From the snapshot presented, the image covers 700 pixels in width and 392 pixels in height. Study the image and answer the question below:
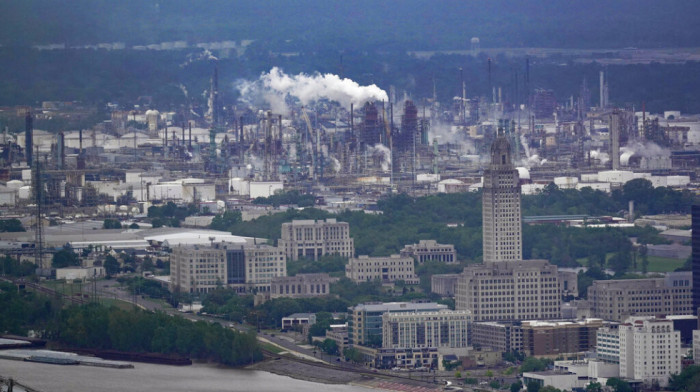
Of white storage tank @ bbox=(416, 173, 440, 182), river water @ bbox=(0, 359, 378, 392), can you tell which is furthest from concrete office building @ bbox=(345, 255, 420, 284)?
white storage tank @ bbox=(416, 173, 440, 182)

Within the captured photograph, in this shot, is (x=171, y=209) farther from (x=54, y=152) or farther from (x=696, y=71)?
(x=696, y=71)

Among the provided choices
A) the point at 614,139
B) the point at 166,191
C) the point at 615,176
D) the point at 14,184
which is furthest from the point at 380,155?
the point at 14,184

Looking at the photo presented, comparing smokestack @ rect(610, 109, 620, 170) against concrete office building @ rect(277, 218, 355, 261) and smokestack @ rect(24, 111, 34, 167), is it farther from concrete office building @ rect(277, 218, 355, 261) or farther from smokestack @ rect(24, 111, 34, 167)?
concrete office building @ rect(277, 218, 355, 261)

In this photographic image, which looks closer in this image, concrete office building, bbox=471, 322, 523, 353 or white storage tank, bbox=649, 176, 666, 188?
concrete office building, bbox=471, 322, 523, 353

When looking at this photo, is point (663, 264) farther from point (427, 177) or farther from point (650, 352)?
point (427, 177)

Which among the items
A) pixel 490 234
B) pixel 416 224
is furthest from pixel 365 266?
pixel 416 224

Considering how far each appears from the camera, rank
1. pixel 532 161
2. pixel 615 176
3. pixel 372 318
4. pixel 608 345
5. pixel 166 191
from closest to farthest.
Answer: pixel 608 345 → pixel 372 318 → pixel 166 191 → pixel 615 176 → pixel 532 161

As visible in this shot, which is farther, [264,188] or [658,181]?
[264,188]
